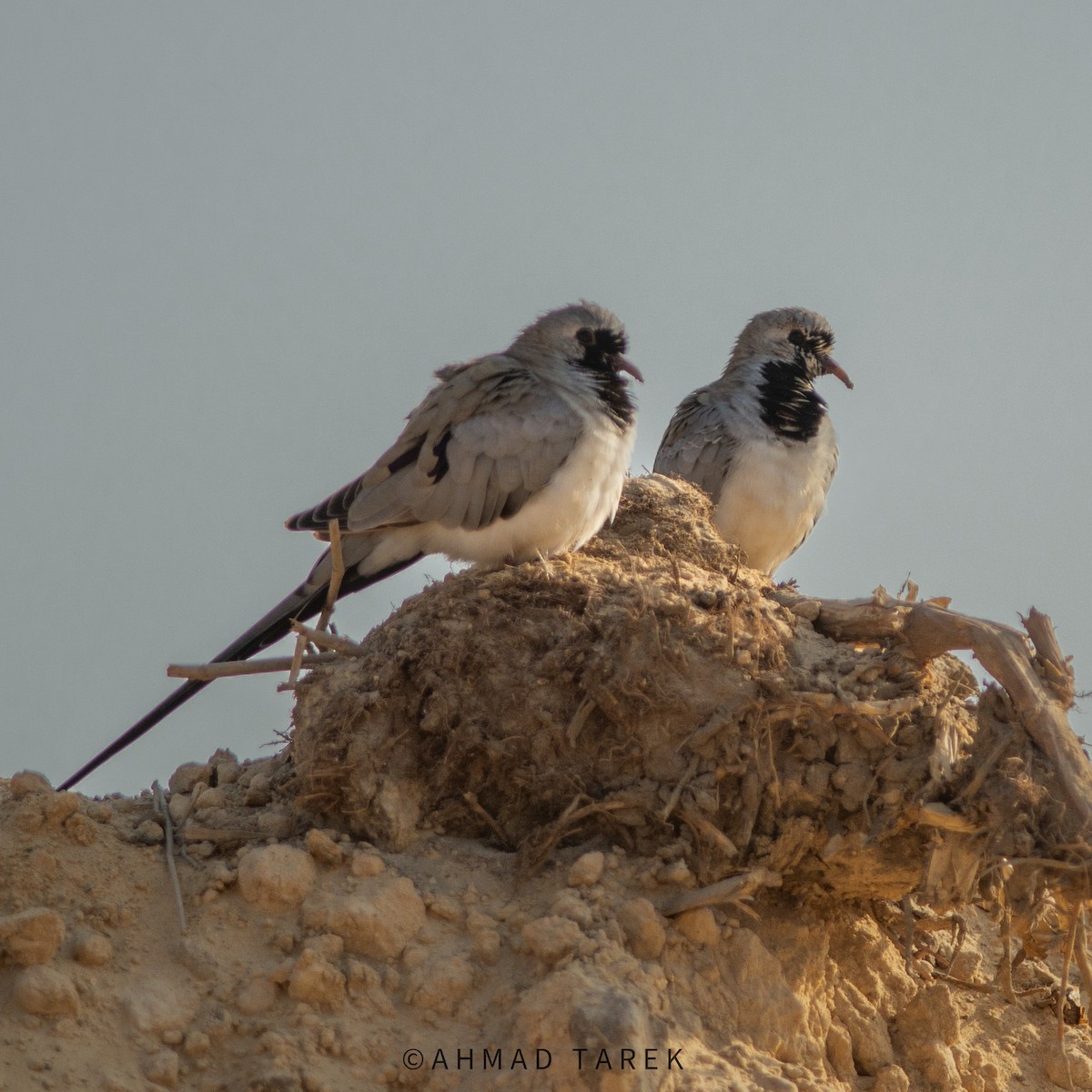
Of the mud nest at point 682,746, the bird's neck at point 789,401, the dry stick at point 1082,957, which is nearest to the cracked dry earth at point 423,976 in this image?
the mud nest at point 682,746

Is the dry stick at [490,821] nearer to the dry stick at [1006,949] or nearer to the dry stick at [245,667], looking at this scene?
the dry stick at [245,667]

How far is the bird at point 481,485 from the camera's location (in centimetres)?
670

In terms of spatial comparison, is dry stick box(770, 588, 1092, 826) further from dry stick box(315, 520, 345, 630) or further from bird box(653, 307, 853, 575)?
bird box(653, 307, 853, 575)

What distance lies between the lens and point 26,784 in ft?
17.6

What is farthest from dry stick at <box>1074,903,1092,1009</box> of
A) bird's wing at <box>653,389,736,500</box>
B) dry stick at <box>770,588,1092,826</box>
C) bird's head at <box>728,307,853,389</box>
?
bird's head at <box>728,307,853,389</box>

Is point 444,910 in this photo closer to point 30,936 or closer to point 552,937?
point 552,937

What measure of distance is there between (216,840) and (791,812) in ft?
6.79

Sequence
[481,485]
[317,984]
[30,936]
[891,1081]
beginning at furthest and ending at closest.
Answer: [481,485] < [891,1081] < [317,984] < [30,936]

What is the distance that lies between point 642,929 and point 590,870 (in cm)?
30

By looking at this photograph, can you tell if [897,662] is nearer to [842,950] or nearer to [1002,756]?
[1002,756]

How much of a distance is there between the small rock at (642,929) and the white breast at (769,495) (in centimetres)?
405

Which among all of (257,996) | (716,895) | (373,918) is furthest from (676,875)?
(257,996)

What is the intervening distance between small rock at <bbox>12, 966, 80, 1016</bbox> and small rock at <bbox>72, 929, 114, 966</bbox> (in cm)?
17

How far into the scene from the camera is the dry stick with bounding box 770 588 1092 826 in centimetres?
520
